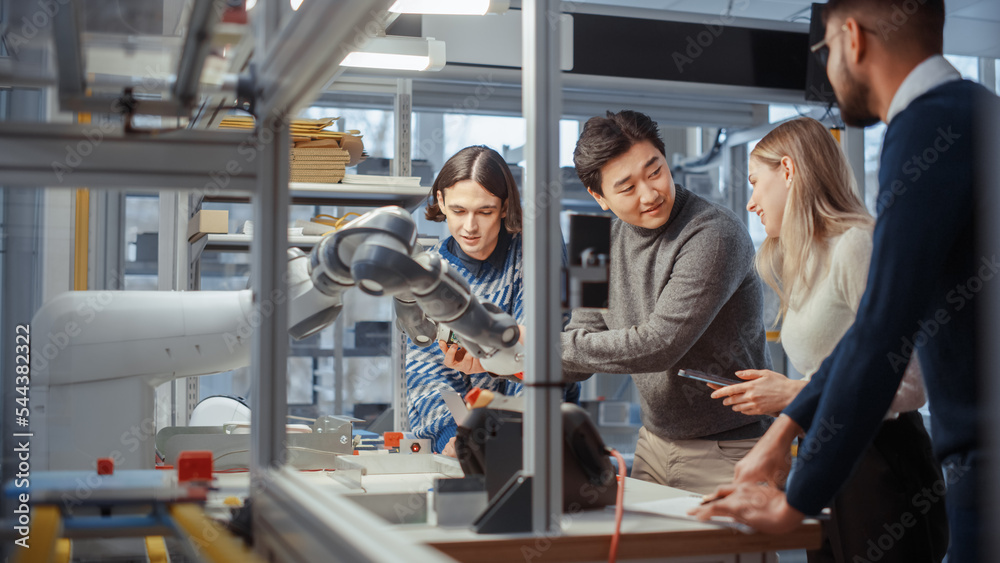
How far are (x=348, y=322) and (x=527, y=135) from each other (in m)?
4.09

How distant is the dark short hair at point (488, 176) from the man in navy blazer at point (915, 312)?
1.20m

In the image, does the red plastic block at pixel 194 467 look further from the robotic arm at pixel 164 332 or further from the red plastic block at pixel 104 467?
the robotic arm at pixel 164 332

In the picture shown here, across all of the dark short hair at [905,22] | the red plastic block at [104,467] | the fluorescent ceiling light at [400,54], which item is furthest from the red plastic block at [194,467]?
the fluorescent ceiling light at [400,54]

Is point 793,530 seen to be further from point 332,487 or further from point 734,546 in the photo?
point 332,487

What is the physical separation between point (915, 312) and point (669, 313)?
32.4 inches

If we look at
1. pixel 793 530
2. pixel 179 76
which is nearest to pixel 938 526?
pixel 793 530

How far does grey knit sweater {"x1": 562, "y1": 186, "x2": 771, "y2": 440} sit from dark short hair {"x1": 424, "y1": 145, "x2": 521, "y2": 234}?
0.32m

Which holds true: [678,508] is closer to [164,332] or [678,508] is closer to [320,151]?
[164,332]

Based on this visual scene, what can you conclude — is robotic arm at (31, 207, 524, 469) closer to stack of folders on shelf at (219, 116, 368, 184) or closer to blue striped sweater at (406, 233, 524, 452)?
blue striped sweater at (406, 233, 524, 452)

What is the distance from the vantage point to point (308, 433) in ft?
6.55

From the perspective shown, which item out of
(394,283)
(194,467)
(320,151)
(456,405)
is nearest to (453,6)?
(320,151)

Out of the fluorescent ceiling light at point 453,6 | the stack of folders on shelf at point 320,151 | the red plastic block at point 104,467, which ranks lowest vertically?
the red plastic block at point 104,467

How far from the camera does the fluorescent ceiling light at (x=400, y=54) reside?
2443 millimetres

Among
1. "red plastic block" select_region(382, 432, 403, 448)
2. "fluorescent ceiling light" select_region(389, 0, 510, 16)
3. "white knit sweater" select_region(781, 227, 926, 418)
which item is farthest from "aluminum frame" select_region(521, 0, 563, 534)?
"red plastic block" select_region(382, 432, 403, 448)
